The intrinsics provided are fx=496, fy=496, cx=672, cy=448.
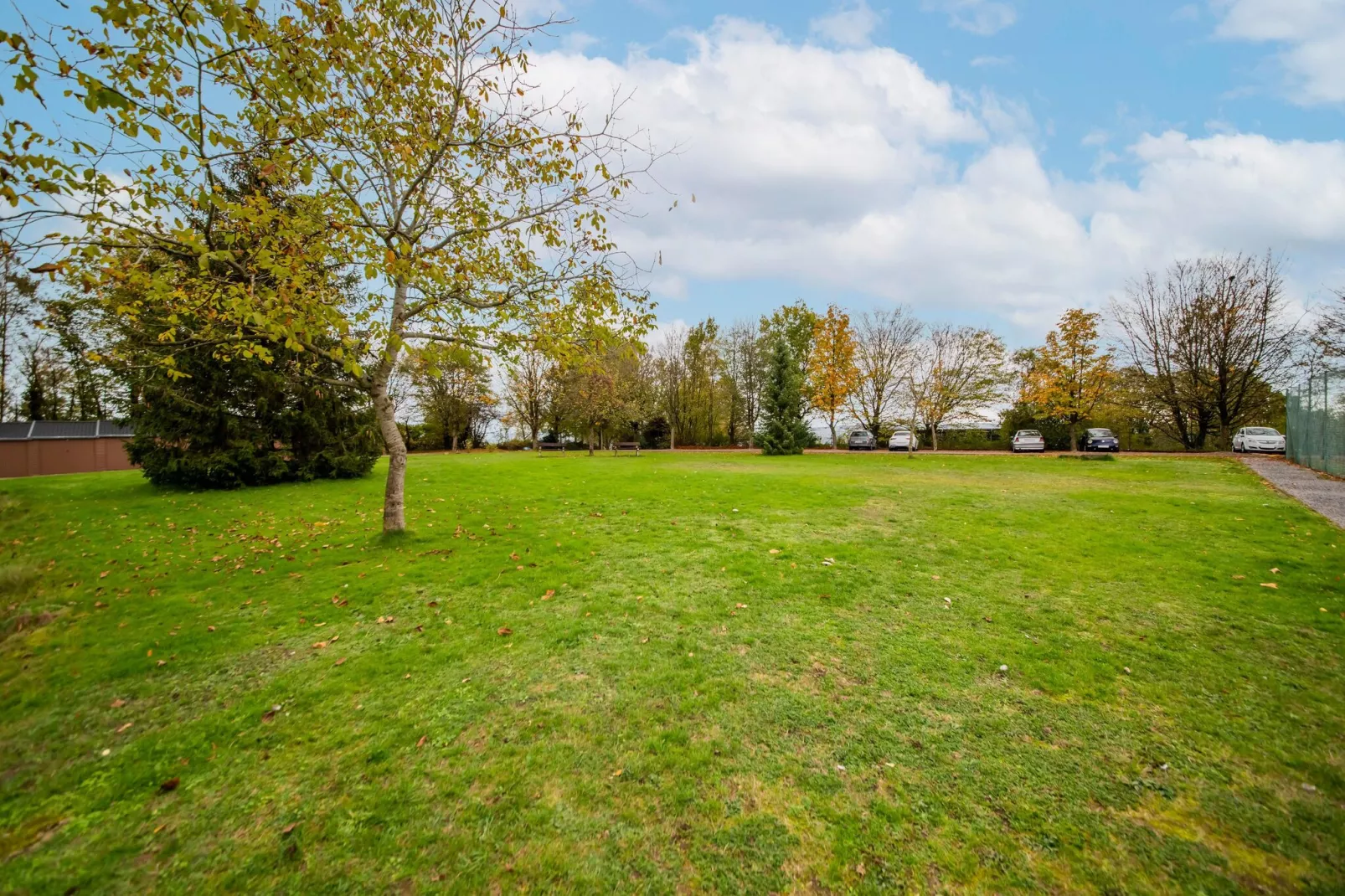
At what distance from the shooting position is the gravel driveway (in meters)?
9.69

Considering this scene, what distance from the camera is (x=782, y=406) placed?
32.8 meters

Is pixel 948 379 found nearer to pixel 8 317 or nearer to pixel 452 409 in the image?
pixel 452 409

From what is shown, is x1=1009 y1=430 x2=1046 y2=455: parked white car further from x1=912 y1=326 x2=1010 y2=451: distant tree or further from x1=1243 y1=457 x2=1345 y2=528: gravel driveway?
x1=1243 y1=457 x2=1345 y2=528: gravel driveway

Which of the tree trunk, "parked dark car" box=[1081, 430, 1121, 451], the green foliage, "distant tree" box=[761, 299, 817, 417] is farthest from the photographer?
"distant tree" box=[761, 299, 817, 417]

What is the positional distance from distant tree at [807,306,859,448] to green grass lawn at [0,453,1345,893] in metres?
27.0

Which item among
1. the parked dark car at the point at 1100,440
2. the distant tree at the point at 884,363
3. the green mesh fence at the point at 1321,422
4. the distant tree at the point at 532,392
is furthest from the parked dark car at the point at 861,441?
the distant tree at the point at 532,392

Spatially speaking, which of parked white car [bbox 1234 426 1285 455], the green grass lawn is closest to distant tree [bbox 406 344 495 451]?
the green grass lawn

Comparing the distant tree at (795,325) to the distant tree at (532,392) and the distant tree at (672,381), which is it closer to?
the distant tree at (672,381)

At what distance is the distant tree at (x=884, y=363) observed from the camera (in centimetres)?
3475

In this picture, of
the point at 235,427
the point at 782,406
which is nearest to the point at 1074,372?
the point at 782,406

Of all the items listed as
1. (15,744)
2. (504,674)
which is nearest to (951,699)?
(504,674)

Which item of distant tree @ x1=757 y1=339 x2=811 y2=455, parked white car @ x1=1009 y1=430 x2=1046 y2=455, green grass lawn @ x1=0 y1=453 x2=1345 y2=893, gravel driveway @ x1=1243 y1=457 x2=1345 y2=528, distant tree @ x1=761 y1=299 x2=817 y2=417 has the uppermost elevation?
distant tree @ x1=761 y1=299 x2=817 y2=417

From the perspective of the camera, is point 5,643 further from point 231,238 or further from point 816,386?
point 816,386

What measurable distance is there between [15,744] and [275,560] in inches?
173
